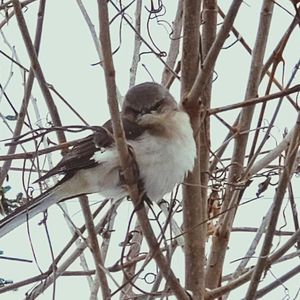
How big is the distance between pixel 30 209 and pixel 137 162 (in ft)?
0.82

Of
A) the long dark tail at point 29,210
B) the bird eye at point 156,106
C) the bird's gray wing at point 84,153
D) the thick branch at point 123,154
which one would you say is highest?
the bird eye at point 156,106

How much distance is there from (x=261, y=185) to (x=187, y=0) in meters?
0.53

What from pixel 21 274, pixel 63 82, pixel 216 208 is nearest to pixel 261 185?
pixel 216 208

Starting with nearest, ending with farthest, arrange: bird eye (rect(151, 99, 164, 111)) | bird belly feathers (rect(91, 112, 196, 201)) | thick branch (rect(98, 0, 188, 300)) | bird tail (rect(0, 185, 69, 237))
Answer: thick branch (rect(98, 0, 188, 300)) < bird tail (rect(0, 185, 69, 237)) < bird belly feathers (rect(91, 112, 196, 201)) < bird eye (rect(151, 99, 164, 111))

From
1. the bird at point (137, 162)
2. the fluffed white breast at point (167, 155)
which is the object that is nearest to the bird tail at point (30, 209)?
the bird at point (137, 162)

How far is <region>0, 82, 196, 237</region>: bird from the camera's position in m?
1.75

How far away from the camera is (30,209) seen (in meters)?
1.71

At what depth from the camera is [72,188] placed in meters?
1.82

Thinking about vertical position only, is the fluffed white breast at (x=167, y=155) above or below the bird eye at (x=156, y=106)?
below

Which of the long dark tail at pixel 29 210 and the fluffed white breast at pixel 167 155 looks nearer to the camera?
the long dark tail at pixel 29 210

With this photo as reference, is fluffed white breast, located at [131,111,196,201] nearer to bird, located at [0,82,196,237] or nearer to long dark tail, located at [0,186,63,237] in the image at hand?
bird, located at [0,82,196,237]

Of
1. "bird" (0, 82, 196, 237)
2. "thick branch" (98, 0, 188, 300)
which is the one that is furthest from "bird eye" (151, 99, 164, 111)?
"thick branch" (98, 0, 188, 300)

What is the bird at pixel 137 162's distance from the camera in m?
1.75

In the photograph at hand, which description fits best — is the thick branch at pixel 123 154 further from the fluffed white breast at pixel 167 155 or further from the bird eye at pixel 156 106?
the bird eye at pixel 156 106
